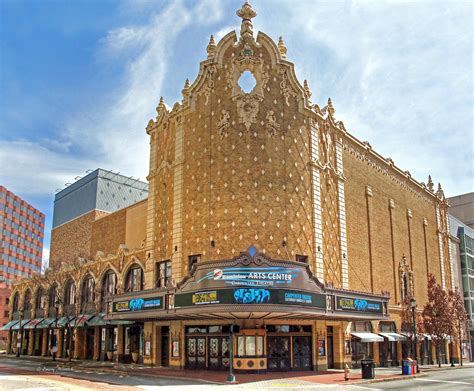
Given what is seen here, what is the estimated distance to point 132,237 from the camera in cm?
5056

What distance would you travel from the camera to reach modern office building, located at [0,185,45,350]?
138875 mm

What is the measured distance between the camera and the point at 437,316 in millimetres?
50562

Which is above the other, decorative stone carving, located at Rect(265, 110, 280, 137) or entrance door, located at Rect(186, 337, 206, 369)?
decorative stone carving, located at Rect(265, 110, 280, 137)

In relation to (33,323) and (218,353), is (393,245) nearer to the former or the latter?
(218,353)

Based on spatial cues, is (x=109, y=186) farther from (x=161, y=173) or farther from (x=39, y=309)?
(x=161, y=173)

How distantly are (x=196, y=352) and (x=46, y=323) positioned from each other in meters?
26.1

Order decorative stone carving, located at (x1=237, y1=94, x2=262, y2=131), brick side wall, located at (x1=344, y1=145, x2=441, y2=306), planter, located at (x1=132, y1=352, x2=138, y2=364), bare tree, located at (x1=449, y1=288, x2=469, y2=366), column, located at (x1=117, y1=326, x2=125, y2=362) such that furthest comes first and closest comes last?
bare tree, located at (x1=449, y1=288, x2=469, y2=366), brick side wall, located at (x1=344, y1=145, x2=441, y2=306), column, located at (x1=117, y1=326, x2=125, y2=362), planter, located at (x1=132, y1=352, x2=138, y2=364), decorative stone carving, located at (x1=237, y1=94, x2=262, y2=131)

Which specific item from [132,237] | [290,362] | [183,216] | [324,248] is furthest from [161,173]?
[290,362]

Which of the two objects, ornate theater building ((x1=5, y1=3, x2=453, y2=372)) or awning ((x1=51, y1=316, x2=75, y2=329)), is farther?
awning ((x1=51, y1=316, x2=75, y2=329))

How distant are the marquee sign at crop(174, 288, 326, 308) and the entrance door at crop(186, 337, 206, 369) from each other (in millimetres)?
4338

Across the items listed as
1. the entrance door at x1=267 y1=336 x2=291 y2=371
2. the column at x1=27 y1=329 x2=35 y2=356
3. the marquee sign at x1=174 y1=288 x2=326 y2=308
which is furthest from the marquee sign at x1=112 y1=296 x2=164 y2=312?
the column at x1=27 y1=329 x2=35 y2=356

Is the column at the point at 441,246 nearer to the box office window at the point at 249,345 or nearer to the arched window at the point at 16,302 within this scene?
the box office window at the point at 249,345

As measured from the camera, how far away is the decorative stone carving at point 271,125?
3744 centimetres

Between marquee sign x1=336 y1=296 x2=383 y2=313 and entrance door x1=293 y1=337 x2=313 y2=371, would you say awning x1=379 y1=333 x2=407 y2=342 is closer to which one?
marquee sign x1=336 y1=296 x2=383 y2=313
